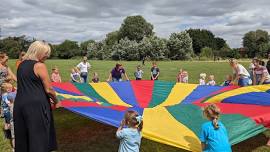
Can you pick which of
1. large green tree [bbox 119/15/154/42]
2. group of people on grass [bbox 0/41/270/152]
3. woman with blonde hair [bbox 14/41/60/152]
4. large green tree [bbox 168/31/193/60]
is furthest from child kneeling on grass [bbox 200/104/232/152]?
large green tree [bbox 119/15/154/42]

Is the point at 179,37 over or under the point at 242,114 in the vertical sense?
over

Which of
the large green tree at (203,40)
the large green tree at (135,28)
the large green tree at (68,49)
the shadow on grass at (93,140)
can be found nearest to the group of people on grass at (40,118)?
the shadow on grass at (93,140)

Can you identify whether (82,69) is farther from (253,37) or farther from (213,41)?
(253,37)

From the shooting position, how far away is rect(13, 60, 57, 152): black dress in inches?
118

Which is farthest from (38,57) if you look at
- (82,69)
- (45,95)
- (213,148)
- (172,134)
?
(82,69)

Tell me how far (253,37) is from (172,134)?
78299mm

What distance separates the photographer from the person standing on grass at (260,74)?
7285 millimetres

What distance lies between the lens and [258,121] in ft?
12.8

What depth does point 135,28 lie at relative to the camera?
5778 centimetres

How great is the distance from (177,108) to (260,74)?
4.12m

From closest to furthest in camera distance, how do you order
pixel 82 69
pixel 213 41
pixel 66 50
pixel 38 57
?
pixel 38 57 < pixel 82 69 < pixel 66 50 < pixel 213 41

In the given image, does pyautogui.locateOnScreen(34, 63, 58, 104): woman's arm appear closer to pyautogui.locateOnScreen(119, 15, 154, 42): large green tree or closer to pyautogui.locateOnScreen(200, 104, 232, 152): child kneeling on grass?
pyautogui.locateOnScreen(200, 104, 232, 152): child kneeling on grass

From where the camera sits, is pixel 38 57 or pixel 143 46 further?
pixel 143 46

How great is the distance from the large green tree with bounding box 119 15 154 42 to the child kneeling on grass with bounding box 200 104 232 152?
2148 inches
